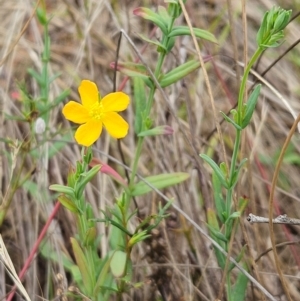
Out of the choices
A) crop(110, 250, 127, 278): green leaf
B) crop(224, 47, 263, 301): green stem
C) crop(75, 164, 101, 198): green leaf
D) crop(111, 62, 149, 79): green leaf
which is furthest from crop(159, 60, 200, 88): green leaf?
crop(110, 250, 127, 278): green leaf

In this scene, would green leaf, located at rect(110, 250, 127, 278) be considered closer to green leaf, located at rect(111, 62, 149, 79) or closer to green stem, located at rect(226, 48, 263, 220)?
green stem, located at rect(226, 48, 263, 220)

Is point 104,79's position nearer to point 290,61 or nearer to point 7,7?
point 7,7

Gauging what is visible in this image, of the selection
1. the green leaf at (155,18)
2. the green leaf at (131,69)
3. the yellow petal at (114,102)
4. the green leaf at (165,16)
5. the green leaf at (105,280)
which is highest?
the green leaf at (165,16)

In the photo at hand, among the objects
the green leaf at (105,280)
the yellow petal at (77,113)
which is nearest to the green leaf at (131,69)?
the yellow petal at (77,113)

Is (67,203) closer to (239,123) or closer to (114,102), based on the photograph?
(114,102)

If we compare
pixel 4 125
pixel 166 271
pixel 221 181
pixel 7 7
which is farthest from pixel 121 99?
pixel 7 7

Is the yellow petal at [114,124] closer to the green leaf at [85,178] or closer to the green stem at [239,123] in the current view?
the green leaf at [85,178]

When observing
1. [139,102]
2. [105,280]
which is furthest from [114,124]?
[105,280]
